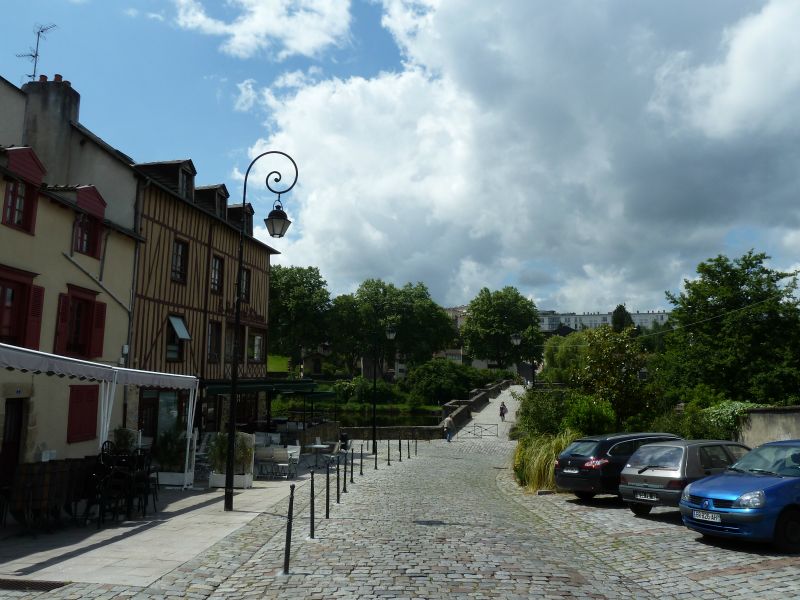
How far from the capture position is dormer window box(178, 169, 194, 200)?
21.3 metres

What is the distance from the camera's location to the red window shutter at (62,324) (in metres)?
14.9

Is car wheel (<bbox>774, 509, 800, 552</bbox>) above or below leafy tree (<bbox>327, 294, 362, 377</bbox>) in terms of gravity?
below

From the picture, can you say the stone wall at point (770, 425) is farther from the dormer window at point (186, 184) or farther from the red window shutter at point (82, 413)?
the dormer window at point (186, 184)

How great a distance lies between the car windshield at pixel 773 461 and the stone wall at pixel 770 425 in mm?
8020

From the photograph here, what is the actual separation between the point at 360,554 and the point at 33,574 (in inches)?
140

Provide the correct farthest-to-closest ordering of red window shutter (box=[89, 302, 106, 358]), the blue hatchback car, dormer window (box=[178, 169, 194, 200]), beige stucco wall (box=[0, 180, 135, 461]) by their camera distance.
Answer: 1. dormer window (box=[178, 169, 194, 200])
2. red window shutter (box=[89, 302, 106, 358])
3. beige stucco wall (box=[0, 180, 135, 461])
4. the blue hatchback car

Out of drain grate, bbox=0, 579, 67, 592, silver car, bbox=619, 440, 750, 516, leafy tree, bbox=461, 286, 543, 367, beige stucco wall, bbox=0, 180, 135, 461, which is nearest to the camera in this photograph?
drain grate, bbox=0, 579, 67, 592

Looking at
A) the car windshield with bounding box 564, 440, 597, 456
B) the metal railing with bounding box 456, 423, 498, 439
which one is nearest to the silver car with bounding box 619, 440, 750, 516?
the car windshield with bounding box 564, 440, 597, 456

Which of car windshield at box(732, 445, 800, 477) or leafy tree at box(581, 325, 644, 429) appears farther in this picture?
leafy tree at box(581, 325, 644, 429)

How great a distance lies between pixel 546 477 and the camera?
15.1m

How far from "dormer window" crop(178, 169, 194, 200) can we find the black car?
15055mm

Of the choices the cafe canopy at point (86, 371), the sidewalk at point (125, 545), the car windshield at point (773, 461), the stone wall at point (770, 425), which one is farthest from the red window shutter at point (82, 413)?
the stone wall at point (770, 425)

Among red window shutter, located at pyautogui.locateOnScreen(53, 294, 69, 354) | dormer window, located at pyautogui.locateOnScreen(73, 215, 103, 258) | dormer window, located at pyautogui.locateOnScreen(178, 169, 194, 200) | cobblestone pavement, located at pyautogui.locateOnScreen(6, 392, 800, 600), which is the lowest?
cobblestone pavement, located at pyautogui.locateOnScreen(6, 392, 800, 600)

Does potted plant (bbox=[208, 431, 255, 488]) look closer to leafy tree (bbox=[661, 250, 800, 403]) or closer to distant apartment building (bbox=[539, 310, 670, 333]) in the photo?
leafy tree (bbox=[661, 250, 800, 403])
